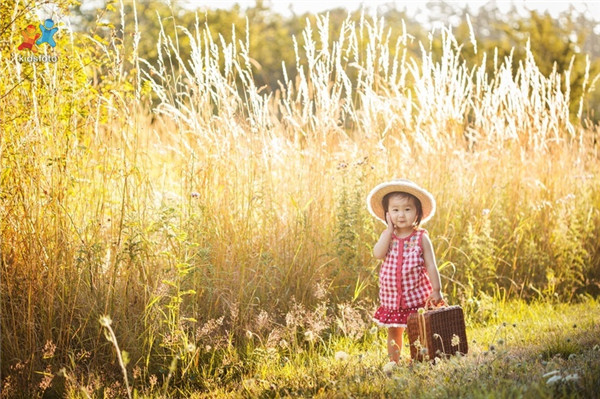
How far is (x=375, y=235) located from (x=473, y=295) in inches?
34.6

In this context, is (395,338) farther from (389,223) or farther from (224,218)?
(224,218)

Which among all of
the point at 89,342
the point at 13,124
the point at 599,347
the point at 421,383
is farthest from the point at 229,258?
the point at 599,347

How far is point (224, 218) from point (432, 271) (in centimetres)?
135

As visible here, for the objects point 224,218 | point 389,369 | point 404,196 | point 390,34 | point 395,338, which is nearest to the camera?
point 389,369

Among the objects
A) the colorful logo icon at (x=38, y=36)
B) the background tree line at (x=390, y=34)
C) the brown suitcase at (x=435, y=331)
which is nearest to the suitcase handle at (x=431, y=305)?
the brown suitcase at (x=435, y=331)

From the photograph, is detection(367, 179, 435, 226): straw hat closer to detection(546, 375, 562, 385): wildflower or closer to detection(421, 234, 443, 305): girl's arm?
detection(421, 234, 443, 305): girl's arm

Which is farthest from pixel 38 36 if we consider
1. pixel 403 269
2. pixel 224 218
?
pixel 403 269

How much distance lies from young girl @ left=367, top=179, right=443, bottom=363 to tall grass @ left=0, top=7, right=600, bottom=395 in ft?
0.78

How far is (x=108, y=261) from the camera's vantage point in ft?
13.4

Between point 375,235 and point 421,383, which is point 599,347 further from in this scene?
point 375,235

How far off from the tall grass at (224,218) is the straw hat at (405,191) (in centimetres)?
45

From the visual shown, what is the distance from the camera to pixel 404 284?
4.00 m

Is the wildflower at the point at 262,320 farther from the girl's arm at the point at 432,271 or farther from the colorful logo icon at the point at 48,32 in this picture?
the colorful logo icon at the point at 48,32

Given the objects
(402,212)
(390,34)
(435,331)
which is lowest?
(435,331)
